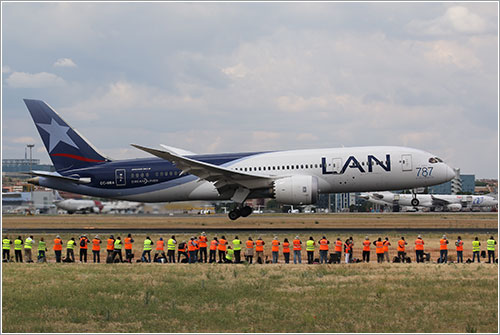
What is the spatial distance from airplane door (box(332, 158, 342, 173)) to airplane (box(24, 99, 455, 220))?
2.8 inches

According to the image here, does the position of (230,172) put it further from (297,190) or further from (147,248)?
(147,248)

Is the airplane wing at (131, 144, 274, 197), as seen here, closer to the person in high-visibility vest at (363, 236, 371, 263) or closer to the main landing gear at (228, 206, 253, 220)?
the main landing gear at (228, 206, 253, 220)

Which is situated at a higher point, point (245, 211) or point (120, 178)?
point (120, 178)

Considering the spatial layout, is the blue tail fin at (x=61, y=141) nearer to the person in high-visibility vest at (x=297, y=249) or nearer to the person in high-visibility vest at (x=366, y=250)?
the person in high-visibility vest at (x=297, y=249)

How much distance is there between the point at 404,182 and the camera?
4547cm

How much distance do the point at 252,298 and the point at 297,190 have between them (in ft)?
75.0

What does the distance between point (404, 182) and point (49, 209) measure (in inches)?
3475

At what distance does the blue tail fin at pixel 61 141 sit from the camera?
167 ft

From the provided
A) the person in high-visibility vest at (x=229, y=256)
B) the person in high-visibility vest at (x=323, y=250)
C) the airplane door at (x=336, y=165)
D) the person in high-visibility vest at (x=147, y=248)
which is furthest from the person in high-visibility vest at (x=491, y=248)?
the person in high-visibility vest at (x=147, y=248)

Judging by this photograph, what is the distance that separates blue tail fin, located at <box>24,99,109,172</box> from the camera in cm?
5100

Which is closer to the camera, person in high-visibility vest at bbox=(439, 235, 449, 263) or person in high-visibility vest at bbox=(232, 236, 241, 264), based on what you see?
person in high-visibility vest at bbox=(439, 235, 449, 263)

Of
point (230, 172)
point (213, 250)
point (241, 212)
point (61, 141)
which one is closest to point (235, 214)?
point (241, 212)

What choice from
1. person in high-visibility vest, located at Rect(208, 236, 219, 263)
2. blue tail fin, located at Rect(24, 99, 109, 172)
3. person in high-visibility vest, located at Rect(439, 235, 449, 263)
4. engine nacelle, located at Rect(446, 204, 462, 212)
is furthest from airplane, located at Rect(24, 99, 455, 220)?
engine nacelle, located at Rect(446, 204, 462, 212)

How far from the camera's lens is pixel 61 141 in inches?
2036
